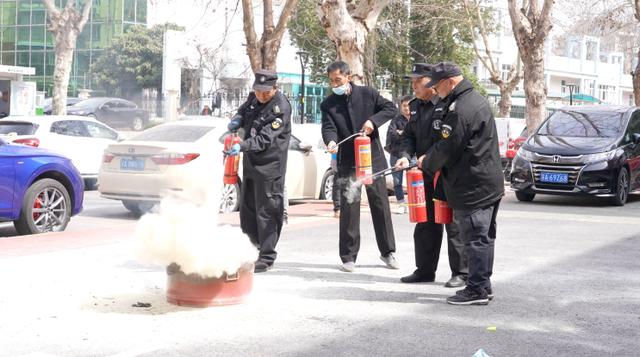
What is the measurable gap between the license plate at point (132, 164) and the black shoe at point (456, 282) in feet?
20.8

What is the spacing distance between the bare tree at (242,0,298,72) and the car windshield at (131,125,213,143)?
4.04 metres

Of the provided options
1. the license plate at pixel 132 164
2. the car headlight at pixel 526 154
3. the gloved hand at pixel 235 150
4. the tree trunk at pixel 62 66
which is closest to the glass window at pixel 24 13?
the tree trunk at pixel 62 66

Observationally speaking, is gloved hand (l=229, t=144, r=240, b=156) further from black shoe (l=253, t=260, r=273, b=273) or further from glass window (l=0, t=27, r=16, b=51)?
glass window (l=0, t=27, r=16, b=51)

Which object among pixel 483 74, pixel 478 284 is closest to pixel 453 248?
pixel 478 284

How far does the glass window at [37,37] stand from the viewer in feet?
200

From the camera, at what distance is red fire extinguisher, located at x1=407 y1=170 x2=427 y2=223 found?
7621 mm

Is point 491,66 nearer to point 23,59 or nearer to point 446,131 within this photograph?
point 446,131

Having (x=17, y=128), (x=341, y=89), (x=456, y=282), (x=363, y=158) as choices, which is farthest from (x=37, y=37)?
(x=456, y=282)

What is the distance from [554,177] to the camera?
16.0 meters

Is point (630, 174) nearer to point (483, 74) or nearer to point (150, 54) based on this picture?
point (150, 54)

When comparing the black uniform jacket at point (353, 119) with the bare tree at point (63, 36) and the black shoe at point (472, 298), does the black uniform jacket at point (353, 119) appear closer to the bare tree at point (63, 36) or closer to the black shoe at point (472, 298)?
the black shoe at point (472, 298)

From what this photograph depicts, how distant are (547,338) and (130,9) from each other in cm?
5567

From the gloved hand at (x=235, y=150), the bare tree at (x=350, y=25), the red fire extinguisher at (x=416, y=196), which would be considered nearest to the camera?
the red fire extinguisher at (x=416, y=196)

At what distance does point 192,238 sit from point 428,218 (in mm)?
2338
